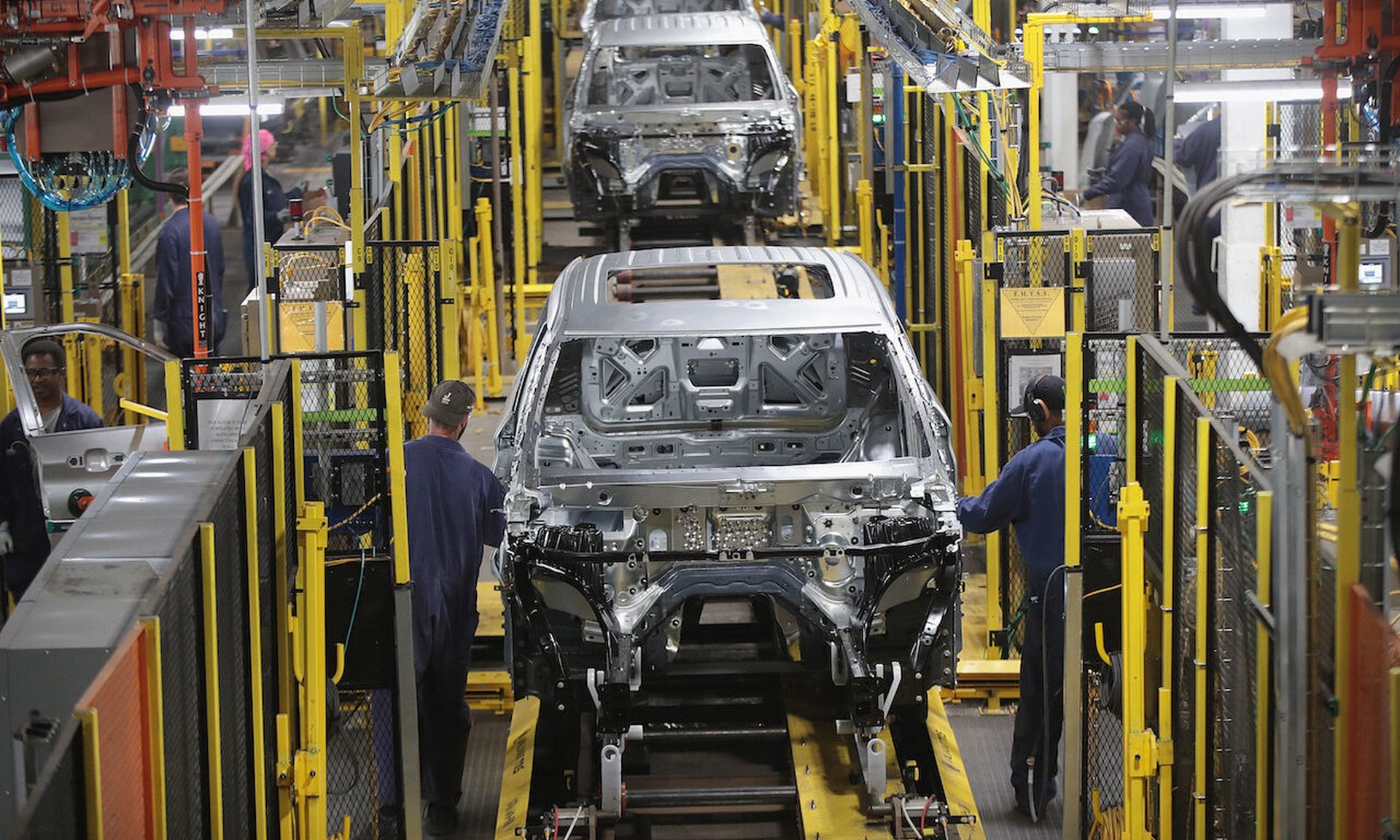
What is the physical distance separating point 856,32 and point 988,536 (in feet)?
17.2

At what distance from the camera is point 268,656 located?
5055 millimetres

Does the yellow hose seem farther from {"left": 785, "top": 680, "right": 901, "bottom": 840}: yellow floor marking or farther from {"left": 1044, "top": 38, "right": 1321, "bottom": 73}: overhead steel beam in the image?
{"left": 1044, "top": 38, "right": 1321, "bottom": 73}: overhead steel beam

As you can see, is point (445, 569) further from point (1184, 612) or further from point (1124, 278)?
point (1124, 278)

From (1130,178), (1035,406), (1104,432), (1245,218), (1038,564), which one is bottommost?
(1038,564)

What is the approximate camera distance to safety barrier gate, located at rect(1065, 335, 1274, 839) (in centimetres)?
451

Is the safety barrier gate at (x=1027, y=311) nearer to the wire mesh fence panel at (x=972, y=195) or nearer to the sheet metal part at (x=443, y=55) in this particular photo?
the wire mesh fence panel at (x=972, y=195)

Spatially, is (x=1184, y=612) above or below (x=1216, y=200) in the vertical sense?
below

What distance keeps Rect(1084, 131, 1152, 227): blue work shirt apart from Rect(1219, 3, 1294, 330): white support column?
0.61 metres

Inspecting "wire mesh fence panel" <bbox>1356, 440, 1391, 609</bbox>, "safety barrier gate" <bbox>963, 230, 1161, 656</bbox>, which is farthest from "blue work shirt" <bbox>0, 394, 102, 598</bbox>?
"wire mesh fence panel" <bbox>1356, 440, 1391, 609</bbox>

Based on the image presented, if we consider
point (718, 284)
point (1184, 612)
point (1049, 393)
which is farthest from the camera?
point (718, 284)

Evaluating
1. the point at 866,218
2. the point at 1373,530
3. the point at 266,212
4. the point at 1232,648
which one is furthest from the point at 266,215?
the point at 1373,530

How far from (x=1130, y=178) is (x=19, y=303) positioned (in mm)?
8076

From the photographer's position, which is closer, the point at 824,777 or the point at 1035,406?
the point at 824,777

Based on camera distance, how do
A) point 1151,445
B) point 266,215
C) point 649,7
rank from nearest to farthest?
1. point 1151,445
2. point 266,215
3. point 649,7
